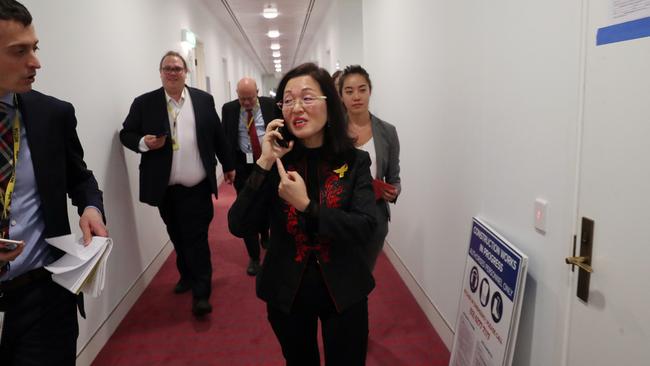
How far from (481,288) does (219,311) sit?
191cm

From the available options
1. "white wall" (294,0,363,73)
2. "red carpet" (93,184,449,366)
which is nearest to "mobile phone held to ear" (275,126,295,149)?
"red carpet" (93,184,449,366)

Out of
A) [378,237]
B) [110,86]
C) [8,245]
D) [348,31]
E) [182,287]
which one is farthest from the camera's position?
[348,31]

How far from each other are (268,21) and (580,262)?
8.57 meters

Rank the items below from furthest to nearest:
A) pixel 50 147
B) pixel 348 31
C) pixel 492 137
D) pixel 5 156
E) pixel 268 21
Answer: pixel 268 21 → pixel 348 31 → pixel 492 137 → pixel 50 147 → pixel 5 156

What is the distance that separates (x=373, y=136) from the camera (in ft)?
7.54

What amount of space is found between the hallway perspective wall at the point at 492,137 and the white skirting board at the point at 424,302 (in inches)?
1.1

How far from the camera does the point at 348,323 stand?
4.54 feet

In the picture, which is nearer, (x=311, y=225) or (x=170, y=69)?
(x=311, y=225)

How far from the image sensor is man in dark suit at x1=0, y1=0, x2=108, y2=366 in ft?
3.76

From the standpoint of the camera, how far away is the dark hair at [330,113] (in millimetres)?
1369

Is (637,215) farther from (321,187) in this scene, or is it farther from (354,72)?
(354,72)

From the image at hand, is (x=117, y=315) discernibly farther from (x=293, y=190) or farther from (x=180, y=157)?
(x=293, y=190)

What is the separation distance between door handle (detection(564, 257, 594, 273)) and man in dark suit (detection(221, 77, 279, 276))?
8.41 ft

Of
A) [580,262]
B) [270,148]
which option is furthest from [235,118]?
[580,262]
